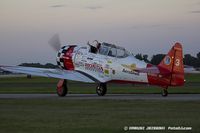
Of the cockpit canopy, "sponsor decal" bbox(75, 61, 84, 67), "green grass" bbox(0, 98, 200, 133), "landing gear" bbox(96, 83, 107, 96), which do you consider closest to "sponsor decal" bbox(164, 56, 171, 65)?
the cockpit canopy

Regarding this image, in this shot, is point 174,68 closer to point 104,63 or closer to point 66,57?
point 104,63

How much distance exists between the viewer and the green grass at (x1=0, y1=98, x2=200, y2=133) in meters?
15.1

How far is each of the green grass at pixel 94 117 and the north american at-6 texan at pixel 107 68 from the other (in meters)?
6.14

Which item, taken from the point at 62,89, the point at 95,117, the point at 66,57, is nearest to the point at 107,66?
the point at 62,89

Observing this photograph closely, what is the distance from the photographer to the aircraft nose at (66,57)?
3381 centimetres

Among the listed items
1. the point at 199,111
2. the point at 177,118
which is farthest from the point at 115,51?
the point at 177,118

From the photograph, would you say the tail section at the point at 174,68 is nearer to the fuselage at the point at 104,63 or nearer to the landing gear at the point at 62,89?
the fuselage at the point at 104,63

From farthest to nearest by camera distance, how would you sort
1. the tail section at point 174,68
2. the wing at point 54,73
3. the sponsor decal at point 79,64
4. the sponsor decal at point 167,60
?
→ the sponsor decal at point 79,64 < the wing at point 54,73 < the sponsor decal at point 167,60 < the tail section at point 174,68

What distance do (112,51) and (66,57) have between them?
3.87 m

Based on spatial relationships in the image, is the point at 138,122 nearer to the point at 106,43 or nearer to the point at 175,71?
the point at 175,71

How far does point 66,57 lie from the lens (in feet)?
112

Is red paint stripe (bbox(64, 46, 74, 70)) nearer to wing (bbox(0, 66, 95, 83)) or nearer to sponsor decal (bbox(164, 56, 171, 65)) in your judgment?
wing (bbox(0, 66, 95, 83))

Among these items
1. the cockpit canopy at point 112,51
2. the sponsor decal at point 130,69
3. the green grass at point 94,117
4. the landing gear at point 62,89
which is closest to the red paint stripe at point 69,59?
the landing gear at point 62,89

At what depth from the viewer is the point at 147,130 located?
46.6 feet
